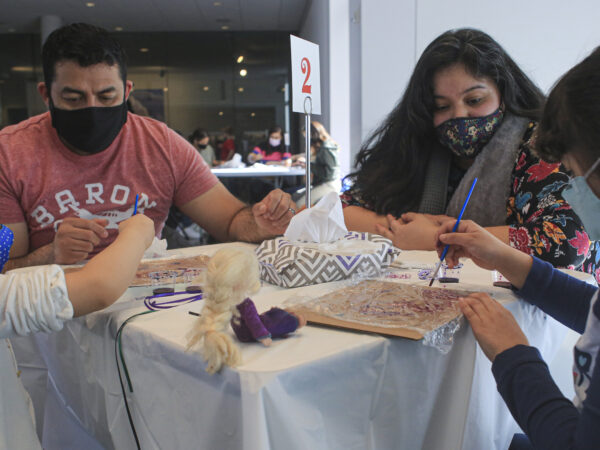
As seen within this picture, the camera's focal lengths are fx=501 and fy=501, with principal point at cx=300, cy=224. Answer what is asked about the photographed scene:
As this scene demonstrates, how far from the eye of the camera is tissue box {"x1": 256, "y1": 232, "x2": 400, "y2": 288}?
1010mm

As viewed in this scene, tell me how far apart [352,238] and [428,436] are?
0.49 metres

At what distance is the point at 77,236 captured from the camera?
115 centimetres

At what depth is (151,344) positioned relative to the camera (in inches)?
30.1

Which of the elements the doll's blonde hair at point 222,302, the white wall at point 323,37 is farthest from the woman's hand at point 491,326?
the white wall at point 323,37

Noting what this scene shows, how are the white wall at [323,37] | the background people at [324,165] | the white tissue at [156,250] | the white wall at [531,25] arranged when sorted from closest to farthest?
1. the white tissue at [156,250]
2. the white wall at [531,25]
3. the background people at [324,165]
4. the white wall at [323,37]

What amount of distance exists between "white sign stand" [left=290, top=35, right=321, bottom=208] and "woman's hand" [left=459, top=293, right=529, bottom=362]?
789 millimetres

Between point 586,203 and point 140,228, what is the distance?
0.75 meters

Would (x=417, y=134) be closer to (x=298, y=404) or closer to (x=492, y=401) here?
(x=492, y=401)

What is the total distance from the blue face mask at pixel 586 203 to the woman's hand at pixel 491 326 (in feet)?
0.60

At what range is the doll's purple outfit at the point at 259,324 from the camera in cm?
69

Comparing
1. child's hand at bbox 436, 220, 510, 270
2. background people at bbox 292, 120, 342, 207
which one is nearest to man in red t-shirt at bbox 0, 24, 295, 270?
child's hand at bbox 436, 220, 510, 270

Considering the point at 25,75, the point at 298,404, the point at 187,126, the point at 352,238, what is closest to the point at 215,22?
the point at 187,126

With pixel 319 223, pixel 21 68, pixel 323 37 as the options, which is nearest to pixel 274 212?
pixel 319 223

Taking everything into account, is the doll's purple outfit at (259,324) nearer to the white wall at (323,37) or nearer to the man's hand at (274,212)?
the man's hand at (274,212)
